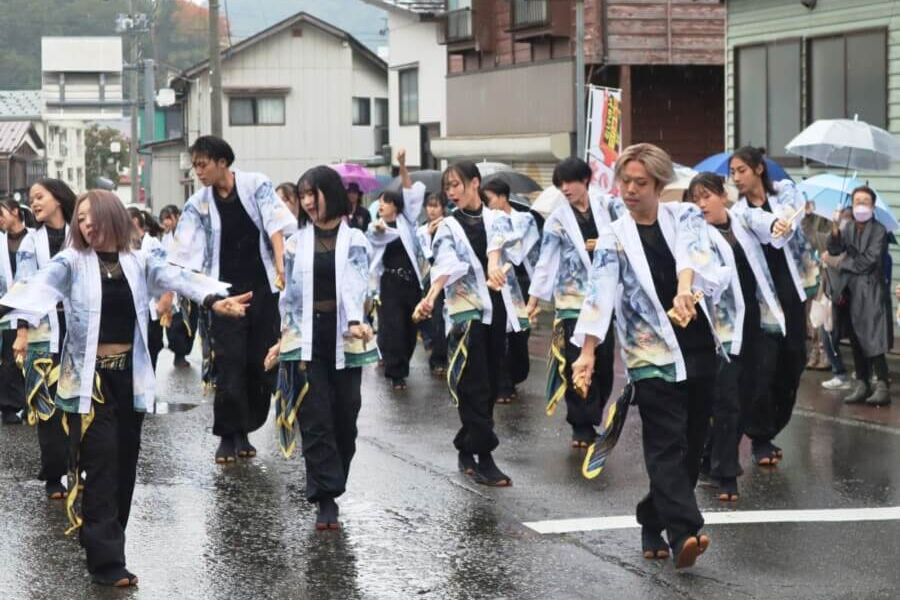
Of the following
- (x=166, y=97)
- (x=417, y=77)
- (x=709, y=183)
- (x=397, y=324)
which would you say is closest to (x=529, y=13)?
(x=417, y=77)

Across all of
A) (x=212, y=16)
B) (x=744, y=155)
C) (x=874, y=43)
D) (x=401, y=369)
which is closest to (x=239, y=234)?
(x=744, y=155)

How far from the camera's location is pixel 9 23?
3307 inches

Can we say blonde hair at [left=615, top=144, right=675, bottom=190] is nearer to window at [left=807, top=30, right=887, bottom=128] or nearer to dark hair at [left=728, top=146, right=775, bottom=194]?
dark hair at [left=728, top=146, right=775, bottom=194]

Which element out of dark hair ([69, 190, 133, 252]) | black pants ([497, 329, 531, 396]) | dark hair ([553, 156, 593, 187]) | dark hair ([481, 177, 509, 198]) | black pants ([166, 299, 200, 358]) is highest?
dark hair ([553, 156, 593, 187])

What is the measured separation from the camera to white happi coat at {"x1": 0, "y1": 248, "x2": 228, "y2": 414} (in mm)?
6965

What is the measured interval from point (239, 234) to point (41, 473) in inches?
80.5

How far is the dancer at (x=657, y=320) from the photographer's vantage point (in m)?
7.04

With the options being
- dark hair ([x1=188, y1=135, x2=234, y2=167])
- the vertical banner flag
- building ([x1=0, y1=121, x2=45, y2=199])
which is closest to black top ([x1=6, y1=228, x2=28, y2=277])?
dark hair ([x1=188, y1=135, x2=234, y2=167])

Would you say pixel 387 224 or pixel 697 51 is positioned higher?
pixel 697 51

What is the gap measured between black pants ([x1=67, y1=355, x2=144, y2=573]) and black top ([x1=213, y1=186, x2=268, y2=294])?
121 inches

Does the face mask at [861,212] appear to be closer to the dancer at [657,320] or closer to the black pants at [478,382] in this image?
the black pants at [478,382]

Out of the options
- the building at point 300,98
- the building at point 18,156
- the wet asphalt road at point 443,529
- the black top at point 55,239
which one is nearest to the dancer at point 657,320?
the wet asphalt road at point 443,529

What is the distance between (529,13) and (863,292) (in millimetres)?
17522

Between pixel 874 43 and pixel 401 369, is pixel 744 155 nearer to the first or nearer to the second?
pixel 401 369
